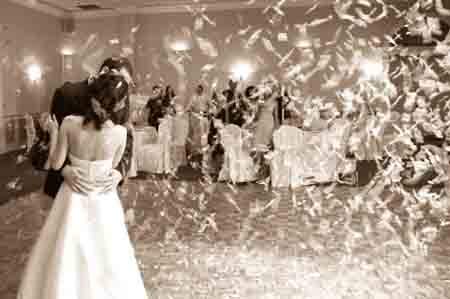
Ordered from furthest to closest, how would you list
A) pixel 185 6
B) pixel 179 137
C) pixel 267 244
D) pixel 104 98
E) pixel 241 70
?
1. pixel 241 70
2. pixel 185 6
3. pixel 179 137
4. pixel 267 244
5. pixel 104 98

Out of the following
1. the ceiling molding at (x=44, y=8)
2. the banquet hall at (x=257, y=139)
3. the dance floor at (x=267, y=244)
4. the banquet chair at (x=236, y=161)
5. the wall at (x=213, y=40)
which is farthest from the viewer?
the wall at (x=213, y=40)

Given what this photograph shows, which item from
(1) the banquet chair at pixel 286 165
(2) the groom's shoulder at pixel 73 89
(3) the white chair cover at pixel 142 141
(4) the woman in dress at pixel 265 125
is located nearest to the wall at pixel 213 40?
(3) the white chair cover at pixel 142 141

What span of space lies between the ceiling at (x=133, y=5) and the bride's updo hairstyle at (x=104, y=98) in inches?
159

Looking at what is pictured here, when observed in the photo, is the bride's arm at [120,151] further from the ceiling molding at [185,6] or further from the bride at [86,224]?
the ceiling molding at [185,6]

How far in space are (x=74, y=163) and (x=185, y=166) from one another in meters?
4.39

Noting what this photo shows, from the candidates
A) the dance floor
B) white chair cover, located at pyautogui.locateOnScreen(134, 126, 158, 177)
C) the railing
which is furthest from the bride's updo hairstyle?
the railing

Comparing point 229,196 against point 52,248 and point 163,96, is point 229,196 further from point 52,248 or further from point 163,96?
point 52,248

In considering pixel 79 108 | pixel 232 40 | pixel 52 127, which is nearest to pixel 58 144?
pixel 52 127

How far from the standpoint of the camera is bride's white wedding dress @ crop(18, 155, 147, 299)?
179cm

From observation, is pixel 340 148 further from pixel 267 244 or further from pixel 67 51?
pixel 67 51

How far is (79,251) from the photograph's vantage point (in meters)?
1.83

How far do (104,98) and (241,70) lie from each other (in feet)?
16.2

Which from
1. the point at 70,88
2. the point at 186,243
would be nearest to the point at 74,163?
the point at 70,88

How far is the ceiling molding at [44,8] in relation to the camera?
5.85 m
